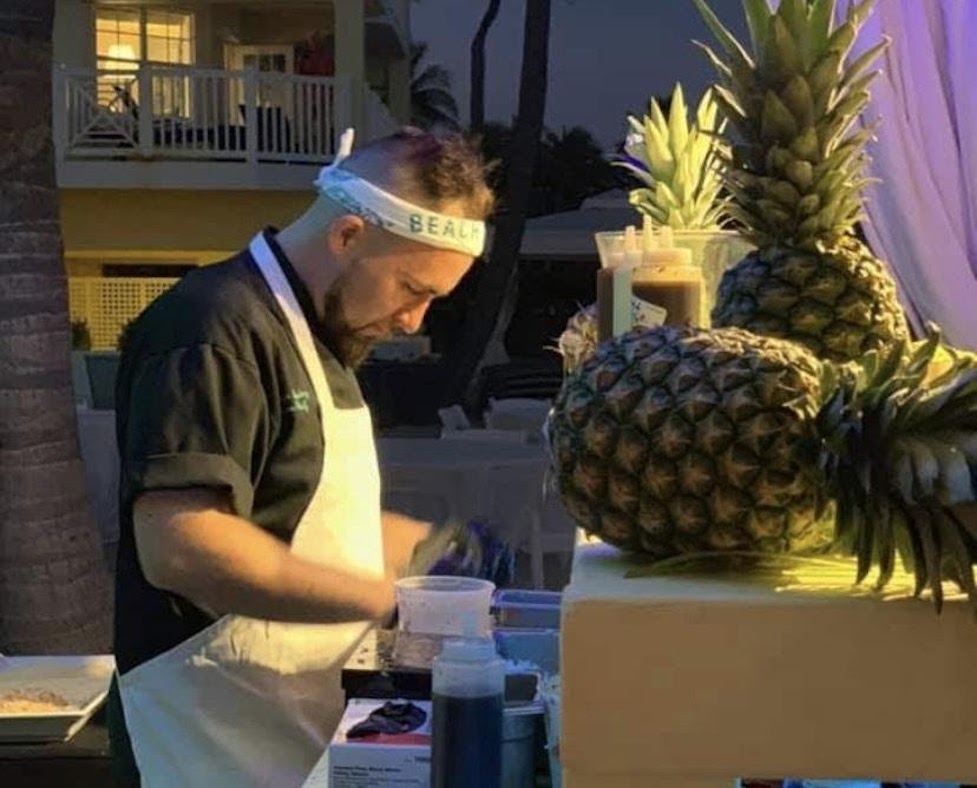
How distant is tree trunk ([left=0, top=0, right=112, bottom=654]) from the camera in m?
5.12

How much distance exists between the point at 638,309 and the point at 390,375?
15.6 metres

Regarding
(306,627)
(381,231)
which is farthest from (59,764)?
(381,231)

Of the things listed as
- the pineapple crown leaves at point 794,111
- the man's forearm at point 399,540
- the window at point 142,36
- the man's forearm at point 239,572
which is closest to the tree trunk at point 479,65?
the window at point 142,36

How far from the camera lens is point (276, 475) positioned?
240 cm

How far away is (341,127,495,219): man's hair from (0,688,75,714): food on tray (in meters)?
1.50

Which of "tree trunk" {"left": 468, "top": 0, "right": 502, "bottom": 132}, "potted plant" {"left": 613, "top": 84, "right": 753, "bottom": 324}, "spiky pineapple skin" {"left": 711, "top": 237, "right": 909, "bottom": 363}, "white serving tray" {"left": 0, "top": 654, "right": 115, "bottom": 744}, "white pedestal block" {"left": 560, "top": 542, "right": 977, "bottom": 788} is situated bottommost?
"white serving tray" {"left": 0, "top": 654, "right": 115, "bottom": 744}

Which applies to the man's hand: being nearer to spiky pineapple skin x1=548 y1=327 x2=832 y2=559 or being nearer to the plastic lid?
the plastic lid

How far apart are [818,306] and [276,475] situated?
3.63 ft

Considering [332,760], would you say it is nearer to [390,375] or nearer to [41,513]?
[41,513]

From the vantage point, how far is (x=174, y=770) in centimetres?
250

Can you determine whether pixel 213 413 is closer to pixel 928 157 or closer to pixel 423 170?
pixel 423 170

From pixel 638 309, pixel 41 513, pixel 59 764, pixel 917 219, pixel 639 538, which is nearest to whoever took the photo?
pixel 639 538

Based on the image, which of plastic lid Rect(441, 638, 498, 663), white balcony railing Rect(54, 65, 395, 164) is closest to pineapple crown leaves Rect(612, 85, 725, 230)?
plastic lid Rect(441, 638, 498, 663)

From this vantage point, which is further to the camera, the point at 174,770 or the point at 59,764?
the point at 59,764
